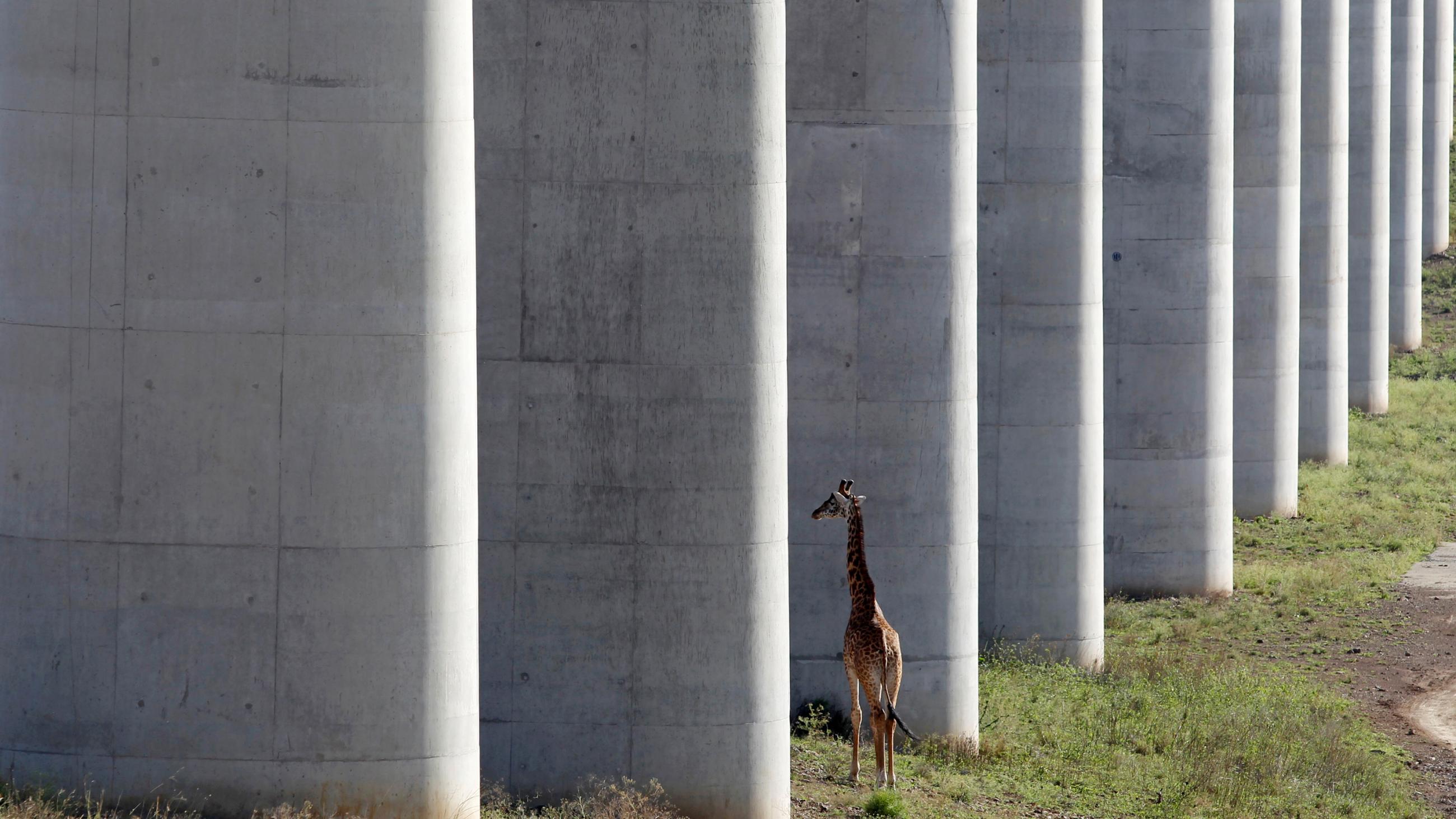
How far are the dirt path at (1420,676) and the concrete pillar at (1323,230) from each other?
10.2 meters

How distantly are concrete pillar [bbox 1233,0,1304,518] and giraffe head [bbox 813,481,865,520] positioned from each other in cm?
1900

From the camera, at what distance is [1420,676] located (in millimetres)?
26531

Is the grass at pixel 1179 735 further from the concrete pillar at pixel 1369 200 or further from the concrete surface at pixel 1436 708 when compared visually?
the concrete pillar at pixel 1369 200

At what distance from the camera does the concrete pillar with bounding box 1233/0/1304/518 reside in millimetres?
35406

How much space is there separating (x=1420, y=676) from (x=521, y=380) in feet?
48.8

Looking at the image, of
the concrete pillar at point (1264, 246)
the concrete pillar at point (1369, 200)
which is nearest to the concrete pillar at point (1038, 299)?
the concrete pillar at point (1264, 246)

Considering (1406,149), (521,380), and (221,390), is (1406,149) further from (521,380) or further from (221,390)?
(221,390)

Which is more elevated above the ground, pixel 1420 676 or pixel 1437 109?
pixel 1437 109

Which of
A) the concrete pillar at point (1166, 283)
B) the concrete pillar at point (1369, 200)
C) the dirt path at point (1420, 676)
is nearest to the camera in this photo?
the dirt path at point (1420, 676)

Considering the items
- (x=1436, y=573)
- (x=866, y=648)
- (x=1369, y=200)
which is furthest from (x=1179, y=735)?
(x=1369, y=200)

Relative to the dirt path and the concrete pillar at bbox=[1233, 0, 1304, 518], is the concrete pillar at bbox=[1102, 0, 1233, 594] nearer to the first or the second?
the dirt path

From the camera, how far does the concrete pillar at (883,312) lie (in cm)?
2002

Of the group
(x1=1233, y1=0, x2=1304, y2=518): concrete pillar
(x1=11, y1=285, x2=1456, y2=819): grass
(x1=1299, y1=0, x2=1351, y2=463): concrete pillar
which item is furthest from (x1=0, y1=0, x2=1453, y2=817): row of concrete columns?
(x1=1299, y1=0, x2=1351, y2=463): concrete pillar

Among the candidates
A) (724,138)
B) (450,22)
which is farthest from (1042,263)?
(450,22)
